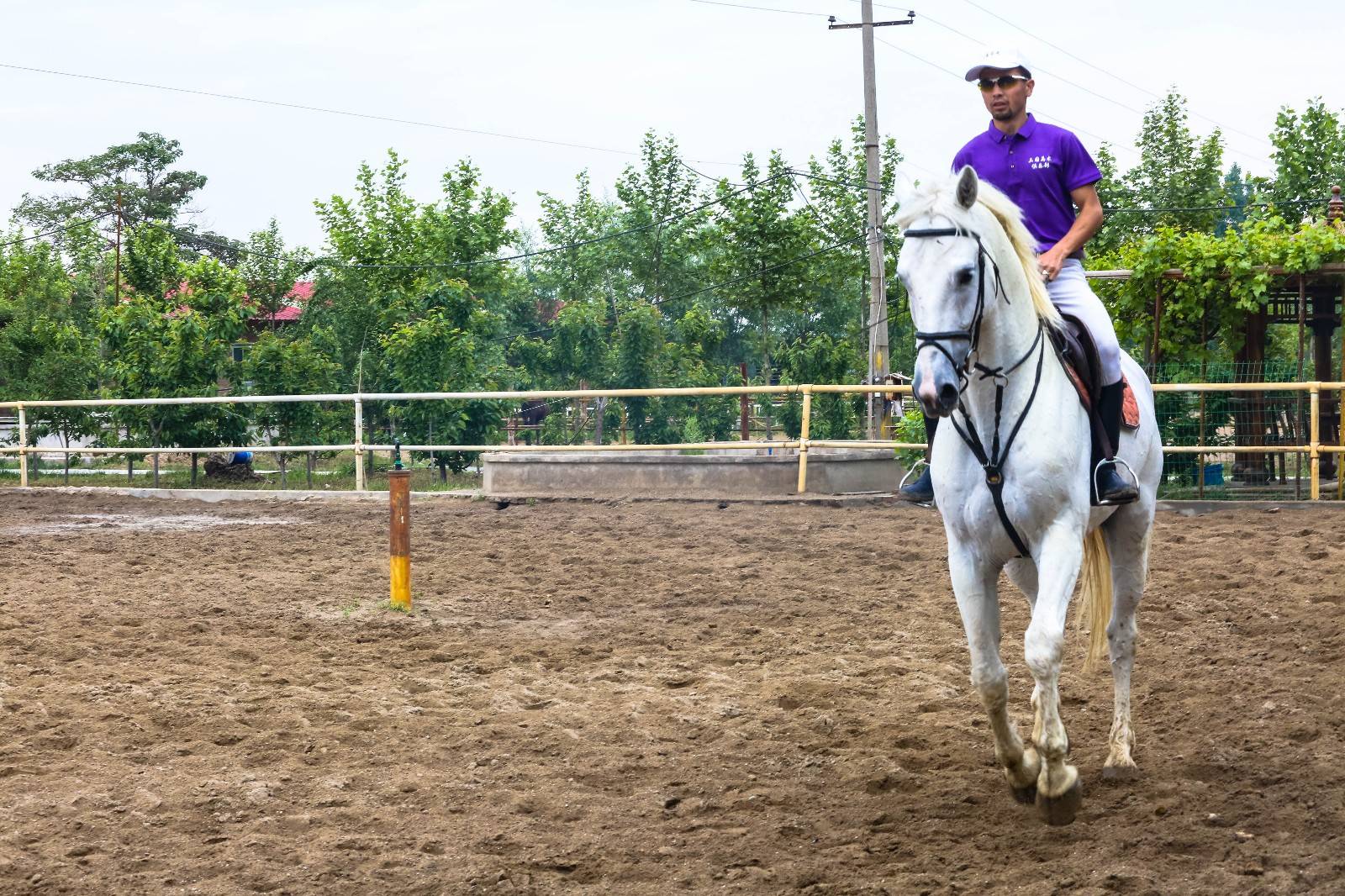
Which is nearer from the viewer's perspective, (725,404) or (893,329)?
(725,404)

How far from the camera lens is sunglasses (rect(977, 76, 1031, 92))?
4531 millimetres

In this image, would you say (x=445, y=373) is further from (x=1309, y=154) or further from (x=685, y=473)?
(x=1309, y=154)

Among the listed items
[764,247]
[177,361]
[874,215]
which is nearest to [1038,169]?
[177,361]

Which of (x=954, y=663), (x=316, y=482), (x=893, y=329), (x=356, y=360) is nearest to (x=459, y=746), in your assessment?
(x=954, y=663)

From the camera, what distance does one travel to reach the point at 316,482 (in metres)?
19.6

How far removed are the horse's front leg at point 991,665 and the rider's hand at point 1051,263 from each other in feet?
3.44

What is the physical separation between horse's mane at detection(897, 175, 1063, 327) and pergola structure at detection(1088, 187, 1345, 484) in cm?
929

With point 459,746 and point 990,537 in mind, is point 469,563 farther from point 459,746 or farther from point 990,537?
point 990,537

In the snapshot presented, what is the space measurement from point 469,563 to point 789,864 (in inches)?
256

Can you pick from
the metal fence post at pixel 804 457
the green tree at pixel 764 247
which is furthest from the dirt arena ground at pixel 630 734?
the green tree at pixel 764 247

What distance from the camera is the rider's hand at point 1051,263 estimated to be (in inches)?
174

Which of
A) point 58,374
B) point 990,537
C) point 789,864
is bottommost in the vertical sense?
point 789,864

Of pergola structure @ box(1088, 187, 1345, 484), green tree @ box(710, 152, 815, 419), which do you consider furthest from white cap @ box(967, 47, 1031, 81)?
green tree @ box(710, 152, 815, 419)

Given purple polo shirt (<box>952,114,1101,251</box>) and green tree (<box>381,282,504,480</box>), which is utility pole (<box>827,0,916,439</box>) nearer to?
green tree (<box>381,282,504,480</box>)
